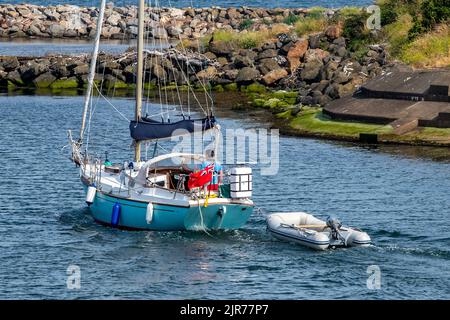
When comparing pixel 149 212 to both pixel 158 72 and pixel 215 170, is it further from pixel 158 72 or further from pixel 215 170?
pixel 158 72

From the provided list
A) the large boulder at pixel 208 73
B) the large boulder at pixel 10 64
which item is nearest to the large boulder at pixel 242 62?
the large boulder at pixel 208 73

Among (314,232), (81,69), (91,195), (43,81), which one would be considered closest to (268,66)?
(81,69)

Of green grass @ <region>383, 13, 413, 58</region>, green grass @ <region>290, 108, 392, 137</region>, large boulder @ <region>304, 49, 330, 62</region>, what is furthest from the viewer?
large boulder @ <region>304, 49, 330, 62</region>

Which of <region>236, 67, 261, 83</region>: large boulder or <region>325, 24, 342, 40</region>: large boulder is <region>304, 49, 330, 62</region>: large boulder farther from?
<region>236, 67, 261, 83</region>: large boulder

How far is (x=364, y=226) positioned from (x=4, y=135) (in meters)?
34.1

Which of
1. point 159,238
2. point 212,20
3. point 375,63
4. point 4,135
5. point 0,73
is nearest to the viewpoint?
point 159,238

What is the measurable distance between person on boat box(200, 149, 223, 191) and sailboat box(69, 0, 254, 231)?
53 millimetres

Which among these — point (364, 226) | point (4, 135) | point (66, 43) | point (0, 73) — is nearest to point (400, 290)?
point (364, 226)

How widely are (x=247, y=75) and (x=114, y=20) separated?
55503 millimetres

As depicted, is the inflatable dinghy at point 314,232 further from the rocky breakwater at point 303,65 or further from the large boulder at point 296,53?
the large boulder at point 296,53

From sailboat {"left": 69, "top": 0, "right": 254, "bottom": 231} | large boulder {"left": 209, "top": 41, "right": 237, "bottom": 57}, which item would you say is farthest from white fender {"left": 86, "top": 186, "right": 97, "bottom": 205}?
large boulder {"left": 209, "top": 41, "right": 237, "bottom": 57}

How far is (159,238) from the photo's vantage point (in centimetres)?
4788

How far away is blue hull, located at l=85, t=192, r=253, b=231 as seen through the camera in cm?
4753

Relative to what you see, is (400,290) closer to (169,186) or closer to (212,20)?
(169,186)
